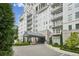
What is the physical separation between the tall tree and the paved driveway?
0.34 ft

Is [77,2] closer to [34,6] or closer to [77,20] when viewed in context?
[77,20]

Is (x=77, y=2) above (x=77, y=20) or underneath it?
above

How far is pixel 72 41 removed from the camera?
9.63ft

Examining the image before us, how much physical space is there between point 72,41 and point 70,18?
11.4 inches

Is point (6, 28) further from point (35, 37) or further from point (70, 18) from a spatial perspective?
point (70, 18)

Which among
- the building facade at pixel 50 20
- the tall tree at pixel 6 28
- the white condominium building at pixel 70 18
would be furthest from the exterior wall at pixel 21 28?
the white condominium building at pixel 70 18

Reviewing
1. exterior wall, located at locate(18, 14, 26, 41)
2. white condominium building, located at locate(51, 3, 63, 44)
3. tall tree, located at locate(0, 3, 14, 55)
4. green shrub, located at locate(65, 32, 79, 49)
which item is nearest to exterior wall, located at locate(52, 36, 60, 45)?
white condominium building, located at locate(51, 3, 63, 44)

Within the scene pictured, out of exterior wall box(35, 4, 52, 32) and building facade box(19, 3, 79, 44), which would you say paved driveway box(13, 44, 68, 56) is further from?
exterior wall box(35, 4, 52, 32)

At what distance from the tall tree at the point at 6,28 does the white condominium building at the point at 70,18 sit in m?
0.67

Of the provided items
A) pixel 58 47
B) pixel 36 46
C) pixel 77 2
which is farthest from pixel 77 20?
pixel 36 46

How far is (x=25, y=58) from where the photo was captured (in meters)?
2.88

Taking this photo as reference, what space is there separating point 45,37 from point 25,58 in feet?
1.30

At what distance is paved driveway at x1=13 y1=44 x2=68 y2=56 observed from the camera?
2.90m

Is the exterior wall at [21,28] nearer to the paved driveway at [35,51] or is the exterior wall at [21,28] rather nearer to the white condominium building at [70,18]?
the paved driveway at [35,51]
